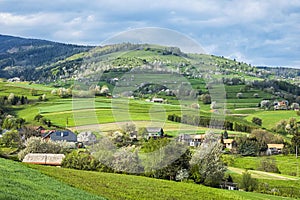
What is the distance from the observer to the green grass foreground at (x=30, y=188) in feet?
52.2

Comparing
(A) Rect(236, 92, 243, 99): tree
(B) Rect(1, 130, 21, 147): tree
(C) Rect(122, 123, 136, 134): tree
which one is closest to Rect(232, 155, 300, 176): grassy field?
(C) Rect(122, 123, 136, 134): tree

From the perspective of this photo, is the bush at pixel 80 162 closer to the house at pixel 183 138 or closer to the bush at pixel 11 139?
the house at pixel 183 138

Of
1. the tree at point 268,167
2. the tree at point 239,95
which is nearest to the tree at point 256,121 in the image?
the tree at point 239,95

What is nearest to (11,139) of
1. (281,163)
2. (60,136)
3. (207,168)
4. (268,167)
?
(60,136)

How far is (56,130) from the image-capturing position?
3258 inches

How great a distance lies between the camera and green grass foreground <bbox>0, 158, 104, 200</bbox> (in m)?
15.9

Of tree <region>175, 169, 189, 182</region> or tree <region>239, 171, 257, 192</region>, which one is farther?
tree <region>239, 171, 257, 192</region>

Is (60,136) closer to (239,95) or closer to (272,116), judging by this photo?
(272,116)

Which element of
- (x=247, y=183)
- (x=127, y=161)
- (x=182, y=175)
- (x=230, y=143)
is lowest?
(x=230, y=143)

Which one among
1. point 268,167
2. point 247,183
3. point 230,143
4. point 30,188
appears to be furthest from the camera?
point 230,143

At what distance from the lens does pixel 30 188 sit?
18109mm

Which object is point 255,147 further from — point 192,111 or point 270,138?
point 192,111

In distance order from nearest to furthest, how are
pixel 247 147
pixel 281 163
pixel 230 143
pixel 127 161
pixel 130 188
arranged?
pixel 130 188 < pixel 127 161 < pixel 281 163 < pixel 247 147 < pixel 230 143

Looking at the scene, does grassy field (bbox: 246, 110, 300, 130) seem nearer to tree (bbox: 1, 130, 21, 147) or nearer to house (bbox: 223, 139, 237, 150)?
house (bbox: 223, 139, 237, 150)
